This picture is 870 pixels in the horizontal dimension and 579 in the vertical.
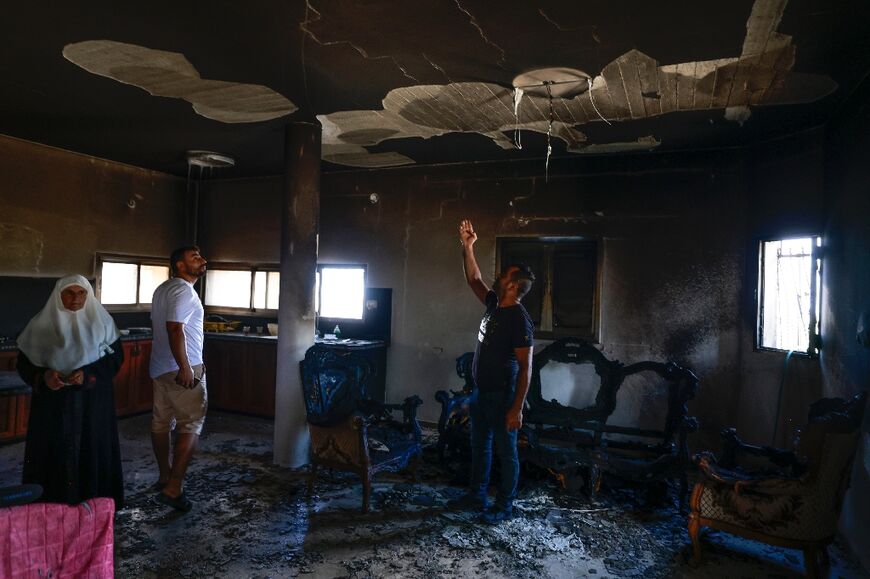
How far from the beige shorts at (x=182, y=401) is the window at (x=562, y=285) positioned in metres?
3.50

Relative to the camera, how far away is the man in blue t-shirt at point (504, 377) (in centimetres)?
372

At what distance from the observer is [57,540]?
73.8 inches

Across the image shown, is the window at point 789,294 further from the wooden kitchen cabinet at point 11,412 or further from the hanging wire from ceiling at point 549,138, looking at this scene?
the wooden kitchen cabinet at point 11,412

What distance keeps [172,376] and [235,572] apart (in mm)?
1502

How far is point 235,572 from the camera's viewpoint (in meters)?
3.07

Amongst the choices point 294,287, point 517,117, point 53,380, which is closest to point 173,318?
point 53,380

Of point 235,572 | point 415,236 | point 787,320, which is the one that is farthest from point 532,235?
point 235,572

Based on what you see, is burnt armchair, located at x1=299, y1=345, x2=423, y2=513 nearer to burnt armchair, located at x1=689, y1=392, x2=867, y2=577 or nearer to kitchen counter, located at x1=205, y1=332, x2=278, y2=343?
burnt armchair, located at x1=689, y1=392, x2=867, y2=577

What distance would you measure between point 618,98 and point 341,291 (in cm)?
424

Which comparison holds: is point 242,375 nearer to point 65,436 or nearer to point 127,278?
point 127,278

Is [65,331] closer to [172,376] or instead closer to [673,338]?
[172,376]

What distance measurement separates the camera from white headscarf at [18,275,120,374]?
3455 mm

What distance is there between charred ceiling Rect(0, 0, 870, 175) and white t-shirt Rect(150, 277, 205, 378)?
153 centimetres

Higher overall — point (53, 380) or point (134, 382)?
point (53, 380)
